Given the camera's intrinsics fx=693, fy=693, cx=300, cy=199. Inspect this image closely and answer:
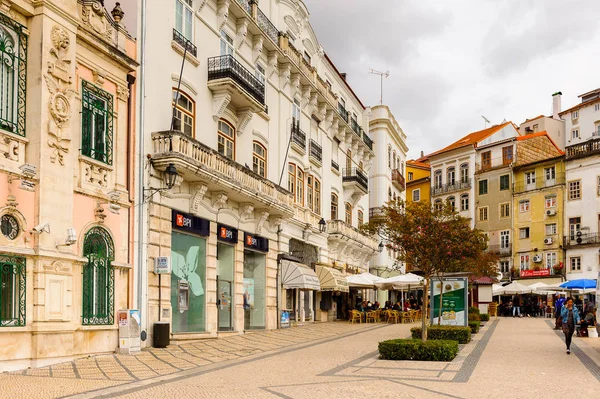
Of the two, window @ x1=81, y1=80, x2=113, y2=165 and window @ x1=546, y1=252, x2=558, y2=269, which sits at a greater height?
window @ x1=81, y1=80, x2=113, y2=165

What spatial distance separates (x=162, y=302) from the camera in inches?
772

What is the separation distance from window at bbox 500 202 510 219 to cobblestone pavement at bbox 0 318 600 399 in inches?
1759

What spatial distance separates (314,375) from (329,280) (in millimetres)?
20493

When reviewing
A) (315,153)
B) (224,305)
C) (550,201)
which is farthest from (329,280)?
(550,201)

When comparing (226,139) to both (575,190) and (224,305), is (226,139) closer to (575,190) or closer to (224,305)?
(224,305)

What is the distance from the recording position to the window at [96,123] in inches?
669

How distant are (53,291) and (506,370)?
988 cm

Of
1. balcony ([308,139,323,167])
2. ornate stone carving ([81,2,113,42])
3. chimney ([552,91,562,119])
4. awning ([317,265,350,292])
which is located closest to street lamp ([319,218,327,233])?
awning ([317,265,350,292])

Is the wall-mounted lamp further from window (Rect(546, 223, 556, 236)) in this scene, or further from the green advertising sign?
window (Rect(546, 223, 556, 236))

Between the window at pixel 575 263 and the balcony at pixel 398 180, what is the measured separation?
49.6ft

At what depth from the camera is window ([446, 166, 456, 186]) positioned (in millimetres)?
70375

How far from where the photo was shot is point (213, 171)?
849 inches

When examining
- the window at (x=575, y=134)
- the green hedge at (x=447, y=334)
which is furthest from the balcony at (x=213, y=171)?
the window at (x=575, y=134)

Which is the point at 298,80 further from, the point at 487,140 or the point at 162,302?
the point at 487,140
